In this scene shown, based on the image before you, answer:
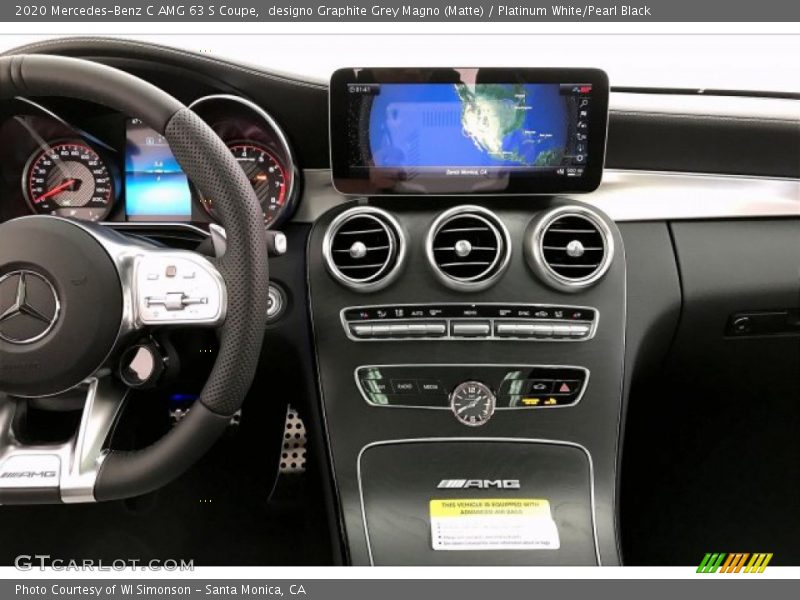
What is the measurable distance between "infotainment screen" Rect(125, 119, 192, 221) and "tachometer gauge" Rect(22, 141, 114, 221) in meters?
0.05

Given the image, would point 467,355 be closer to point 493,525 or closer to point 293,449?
point 493,525

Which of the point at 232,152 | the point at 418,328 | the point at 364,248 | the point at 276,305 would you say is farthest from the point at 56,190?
the point at 418,328

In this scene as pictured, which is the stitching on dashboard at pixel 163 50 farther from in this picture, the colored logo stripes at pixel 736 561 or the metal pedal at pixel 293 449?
the colored logo stripes at pixel 736 561

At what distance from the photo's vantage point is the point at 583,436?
1363 millimetres

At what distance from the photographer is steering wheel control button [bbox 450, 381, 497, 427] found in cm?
135

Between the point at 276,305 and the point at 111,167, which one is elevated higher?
the point at 111,167

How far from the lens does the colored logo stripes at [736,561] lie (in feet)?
5.76

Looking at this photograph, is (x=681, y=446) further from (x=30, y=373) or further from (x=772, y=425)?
(x=30, y=373)

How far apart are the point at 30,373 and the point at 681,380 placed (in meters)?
1.42

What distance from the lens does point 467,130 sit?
4.30 feet

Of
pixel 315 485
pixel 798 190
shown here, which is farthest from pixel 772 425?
pixel 315 485

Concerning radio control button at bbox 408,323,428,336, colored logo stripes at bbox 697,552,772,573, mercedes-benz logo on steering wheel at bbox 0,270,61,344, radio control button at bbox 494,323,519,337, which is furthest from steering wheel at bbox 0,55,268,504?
colored logo stripes at bbox 697,552,772,573

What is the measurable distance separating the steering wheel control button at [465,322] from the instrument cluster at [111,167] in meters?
0.29

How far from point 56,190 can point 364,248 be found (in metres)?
0.69
